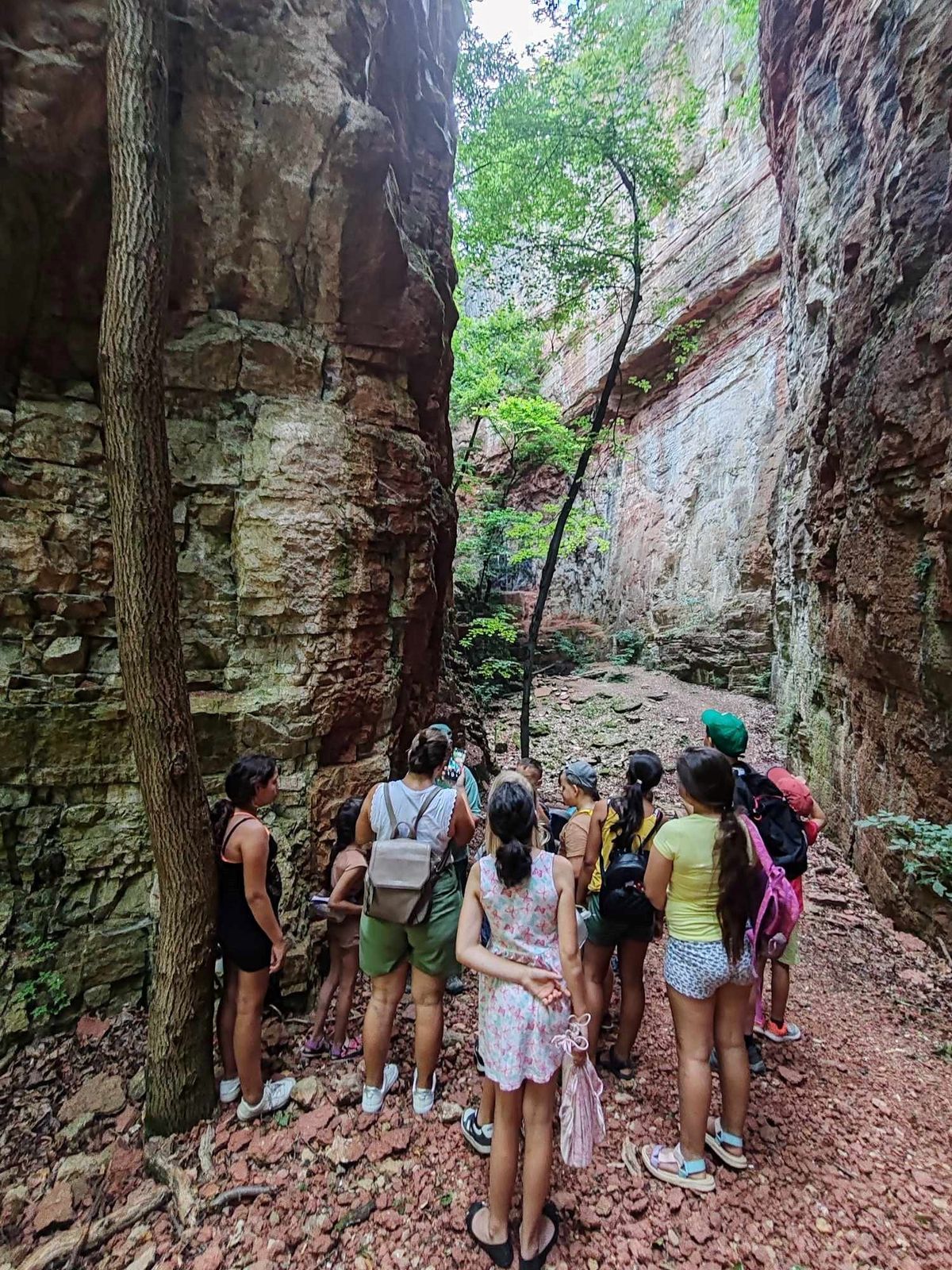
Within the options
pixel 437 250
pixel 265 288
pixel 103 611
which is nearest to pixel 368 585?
pixel 103 611

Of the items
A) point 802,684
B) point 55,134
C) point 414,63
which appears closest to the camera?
point 55,134

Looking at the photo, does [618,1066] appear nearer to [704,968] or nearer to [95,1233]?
[704,968]

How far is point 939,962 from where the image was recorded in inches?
170

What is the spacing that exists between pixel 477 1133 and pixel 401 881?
4.47ft

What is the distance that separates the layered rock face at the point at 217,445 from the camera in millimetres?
3654

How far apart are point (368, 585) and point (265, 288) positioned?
238 cm

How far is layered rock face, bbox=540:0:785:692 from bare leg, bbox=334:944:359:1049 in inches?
490

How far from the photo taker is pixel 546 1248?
2391mm

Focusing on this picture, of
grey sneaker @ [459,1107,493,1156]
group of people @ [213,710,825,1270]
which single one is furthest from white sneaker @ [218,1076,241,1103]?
grey sneaker @ [459,1107,493,1156]

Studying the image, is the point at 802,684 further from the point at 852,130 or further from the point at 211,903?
the point at 211,903

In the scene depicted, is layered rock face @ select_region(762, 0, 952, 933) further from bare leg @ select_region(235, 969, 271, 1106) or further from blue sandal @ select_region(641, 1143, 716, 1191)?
bare leg @ select_region(235, 969, 271, 1106)

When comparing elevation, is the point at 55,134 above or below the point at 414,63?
below

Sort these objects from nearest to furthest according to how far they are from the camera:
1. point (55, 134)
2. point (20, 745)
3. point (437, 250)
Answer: point (55, 134), point (20, 745), point (437, 250)

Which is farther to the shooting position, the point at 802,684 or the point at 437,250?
the point at 802,684
